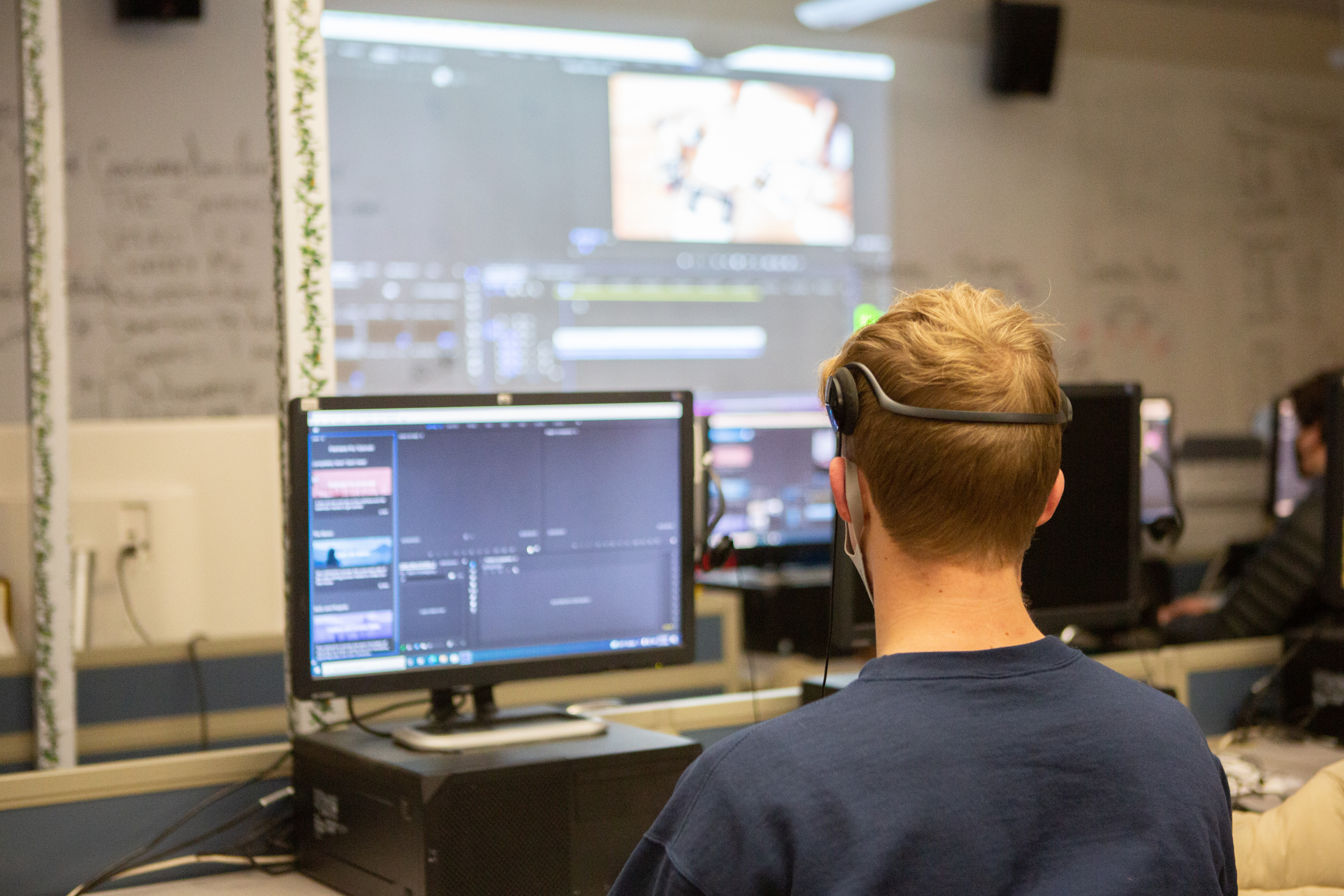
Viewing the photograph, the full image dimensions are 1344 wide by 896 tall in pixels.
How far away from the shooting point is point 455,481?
1434 millimetres

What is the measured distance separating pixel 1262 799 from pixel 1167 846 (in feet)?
3.03

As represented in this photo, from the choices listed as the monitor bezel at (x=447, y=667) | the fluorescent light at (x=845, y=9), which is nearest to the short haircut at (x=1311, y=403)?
the fluorescent light at (x=845, y=9)

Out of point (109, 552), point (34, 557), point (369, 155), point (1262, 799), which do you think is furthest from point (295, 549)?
point (369, 155)

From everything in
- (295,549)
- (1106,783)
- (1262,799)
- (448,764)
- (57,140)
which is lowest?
(1262,799)

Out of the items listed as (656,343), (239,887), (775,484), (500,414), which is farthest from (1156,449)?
(239,887)

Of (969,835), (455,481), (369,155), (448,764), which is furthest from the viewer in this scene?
(369,155)

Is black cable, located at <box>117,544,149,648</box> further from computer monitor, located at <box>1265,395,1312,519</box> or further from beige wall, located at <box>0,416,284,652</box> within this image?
computer monitor, located at <box>1265,395,1312,519</box>

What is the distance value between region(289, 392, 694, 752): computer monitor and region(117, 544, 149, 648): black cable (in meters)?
1.36

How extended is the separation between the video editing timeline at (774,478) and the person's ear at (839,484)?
10.2 feet

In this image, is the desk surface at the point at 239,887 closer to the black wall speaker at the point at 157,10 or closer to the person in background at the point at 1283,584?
the person in background at the point at 1283,584

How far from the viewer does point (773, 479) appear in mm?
4219

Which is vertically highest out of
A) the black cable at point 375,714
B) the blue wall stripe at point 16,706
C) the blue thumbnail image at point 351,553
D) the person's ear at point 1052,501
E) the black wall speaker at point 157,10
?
the black wall speaker at point 157,10

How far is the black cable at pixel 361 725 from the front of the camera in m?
1.43

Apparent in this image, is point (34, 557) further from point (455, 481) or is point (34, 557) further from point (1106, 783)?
point (1106, 783)
